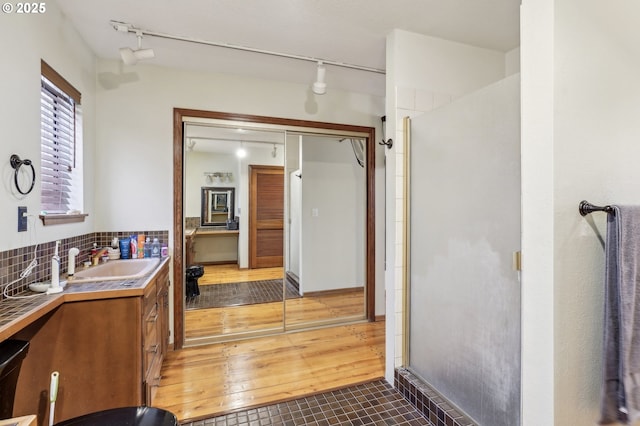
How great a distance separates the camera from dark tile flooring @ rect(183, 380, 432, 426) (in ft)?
5.95

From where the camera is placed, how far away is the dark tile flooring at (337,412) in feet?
5.95

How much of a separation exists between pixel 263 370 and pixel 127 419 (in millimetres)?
1429

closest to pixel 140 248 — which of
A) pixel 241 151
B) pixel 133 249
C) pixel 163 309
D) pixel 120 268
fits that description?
pixel 133 249

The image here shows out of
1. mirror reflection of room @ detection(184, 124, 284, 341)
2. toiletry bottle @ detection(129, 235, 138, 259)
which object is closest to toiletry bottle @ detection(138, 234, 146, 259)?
toiletry bottle @ detection(129, 235, 138, 259)

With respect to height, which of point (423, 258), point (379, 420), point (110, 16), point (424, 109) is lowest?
point (379, 420)

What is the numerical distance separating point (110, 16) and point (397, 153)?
6.93ft

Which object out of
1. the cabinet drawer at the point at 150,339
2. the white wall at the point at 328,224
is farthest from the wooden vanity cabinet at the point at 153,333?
the white wall at the point at 328,224

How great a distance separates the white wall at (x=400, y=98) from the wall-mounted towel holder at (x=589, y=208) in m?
1.10

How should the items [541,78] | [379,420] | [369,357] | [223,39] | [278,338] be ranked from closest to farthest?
[541,78], [379,420], [223,39], [369,357], [278,338]

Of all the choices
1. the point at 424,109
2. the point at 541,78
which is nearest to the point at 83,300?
the point at 541,78

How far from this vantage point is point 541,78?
114cm

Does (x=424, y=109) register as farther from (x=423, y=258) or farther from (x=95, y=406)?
(x=95, y=406)

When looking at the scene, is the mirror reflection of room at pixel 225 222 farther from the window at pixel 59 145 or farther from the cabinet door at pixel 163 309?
the window at pixel 59 145

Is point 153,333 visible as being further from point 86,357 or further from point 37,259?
point 37,259
